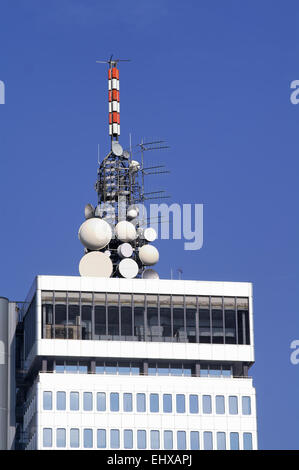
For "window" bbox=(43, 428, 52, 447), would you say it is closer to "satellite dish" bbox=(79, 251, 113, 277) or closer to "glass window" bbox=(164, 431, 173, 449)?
"glass window" bbox=(164, 431, 173, 449)

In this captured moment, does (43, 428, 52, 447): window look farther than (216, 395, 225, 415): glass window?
No

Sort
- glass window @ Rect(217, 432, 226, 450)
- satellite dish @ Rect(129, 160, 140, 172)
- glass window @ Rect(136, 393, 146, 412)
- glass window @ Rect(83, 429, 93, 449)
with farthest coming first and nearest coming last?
satellite dish @ Rect(129, 160, 140, 172) → glass window @ Rect(136, 393, 146, 412) → glass window @ Rect(217, 432, 226, 450) → glass window @ Rect(83, 429, 93, 449)

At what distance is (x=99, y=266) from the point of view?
563 feet

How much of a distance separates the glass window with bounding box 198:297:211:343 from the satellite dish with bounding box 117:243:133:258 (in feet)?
36.3

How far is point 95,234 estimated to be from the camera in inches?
6801

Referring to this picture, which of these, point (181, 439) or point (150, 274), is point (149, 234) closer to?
point (150, 274)

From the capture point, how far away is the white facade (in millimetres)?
161875

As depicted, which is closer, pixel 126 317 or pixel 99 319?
pixel 99 319

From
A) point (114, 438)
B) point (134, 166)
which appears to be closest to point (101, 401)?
point (114, 438)

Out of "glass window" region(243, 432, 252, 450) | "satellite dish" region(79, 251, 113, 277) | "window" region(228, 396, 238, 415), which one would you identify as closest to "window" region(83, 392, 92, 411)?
"satellite dish" region(79, 251, 113, 277)

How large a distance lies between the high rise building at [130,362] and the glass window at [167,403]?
11 cm

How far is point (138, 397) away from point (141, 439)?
4.97m

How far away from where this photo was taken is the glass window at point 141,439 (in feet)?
531
